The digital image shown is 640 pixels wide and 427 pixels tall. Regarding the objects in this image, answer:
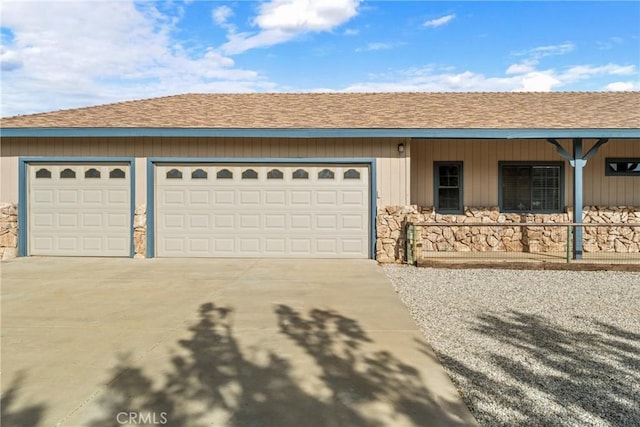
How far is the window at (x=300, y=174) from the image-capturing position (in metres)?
10.6

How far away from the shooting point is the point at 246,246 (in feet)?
34.9

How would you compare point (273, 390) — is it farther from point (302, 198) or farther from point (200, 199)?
point (200, 199)

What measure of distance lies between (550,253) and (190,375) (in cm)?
1039

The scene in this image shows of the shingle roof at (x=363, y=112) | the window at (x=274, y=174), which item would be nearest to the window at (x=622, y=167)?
the shingle roof at (x=363, y=112)

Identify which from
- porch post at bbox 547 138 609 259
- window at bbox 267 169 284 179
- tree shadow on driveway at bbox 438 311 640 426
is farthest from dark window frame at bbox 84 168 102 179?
porch post at bbox 547 138 609 259

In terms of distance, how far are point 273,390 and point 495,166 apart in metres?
10.5

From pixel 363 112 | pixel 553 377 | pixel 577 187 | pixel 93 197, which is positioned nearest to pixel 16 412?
pixel 553 377

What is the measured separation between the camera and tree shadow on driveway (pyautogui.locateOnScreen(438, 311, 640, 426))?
314cm

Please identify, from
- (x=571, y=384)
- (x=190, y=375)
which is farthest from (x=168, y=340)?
(x=571, y=384)

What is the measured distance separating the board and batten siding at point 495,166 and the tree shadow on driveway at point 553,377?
7210 mm

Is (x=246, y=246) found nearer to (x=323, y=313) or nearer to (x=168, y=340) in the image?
(x=323, y=313)

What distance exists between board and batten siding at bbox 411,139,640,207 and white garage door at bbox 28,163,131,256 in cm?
782

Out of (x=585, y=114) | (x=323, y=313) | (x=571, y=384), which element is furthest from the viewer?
(x=585, y=114)

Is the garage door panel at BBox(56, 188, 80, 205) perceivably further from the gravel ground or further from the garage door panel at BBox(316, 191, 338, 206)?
the gravel ground
